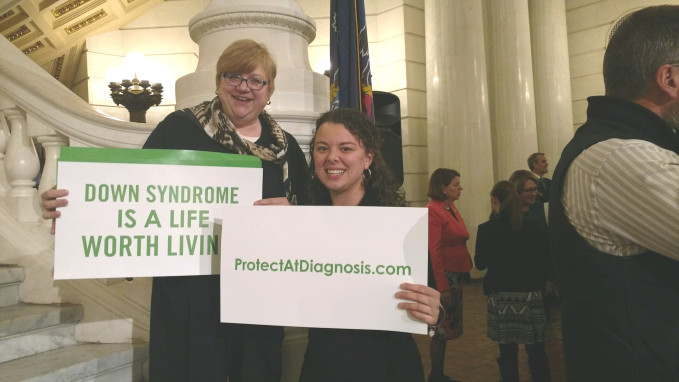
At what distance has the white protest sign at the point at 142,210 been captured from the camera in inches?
57.2

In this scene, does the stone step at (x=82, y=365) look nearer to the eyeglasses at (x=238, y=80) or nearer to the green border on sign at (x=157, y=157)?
the green border on sign at (x=157, y=157)

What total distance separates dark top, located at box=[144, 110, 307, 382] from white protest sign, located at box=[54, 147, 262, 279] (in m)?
0.14

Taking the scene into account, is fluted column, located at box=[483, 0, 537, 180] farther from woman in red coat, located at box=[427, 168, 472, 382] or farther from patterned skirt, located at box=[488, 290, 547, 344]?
patterned skirt, located at box=[488, 290, 547, 344]

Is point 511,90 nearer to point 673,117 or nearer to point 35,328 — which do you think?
point 673,117

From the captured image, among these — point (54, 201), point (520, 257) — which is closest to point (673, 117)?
point (54, 201)

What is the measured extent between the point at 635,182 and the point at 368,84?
2.71m

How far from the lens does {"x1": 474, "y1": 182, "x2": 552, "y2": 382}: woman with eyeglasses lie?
319 cm

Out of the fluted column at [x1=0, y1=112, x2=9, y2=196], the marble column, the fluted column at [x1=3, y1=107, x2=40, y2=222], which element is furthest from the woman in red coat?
the fluted column at [x1=0, y1=112, x2=9, y2=196]

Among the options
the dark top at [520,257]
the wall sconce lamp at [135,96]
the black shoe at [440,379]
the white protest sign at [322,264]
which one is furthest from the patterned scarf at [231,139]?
the wall sconce lamp at [135,96]

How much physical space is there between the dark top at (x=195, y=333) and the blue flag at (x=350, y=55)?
2.01 m

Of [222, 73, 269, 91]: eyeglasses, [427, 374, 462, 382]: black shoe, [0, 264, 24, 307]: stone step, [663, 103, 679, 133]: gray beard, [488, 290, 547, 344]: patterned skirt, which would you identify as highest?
[222, 73, 269, 91]: eyeglasses

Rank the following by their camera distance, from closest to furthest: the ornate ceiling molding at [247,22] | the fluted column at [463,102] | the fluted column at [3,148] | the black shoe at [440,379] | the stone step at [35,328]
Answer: the stone step at [35,328], the fluted column at [3,148], the ornate ceiling molding at [247,22], the black shoe at [440,379], the fluted column at [463,102]

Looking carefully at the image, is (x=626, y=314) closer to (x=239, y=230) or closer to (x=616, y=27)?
(x=616, y=27)

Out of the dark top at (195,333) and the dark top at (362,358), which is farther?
the dark top at (195,333)
